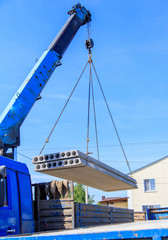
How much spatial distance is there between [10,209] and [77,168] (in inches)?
95.6

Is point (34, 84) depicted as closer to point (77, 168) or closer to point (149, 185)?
point (77, 168)

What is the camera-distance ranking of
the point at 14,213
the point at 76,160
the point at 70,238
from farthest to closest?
the point at 76,160
the point at 14,213
the point at 70,238

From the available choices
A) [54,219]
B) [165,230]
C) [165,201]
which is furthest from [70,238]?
[165,201]

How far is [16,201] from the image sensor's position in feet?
18.1

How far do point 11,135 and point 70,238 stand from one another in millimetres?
5774

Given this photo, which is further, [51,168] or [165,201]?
[165,201]

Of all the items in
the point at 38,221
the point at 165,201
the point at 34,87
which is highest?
the point at 34,87

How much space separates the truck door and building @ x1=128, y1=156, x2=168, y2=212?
26.7 m

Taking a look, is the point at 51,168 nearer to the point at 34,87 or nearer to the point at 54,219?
the point at 54,219

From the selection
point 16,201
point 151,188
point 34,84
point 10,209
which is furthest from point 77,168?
point 151,188

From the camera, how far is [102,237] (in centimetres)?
242

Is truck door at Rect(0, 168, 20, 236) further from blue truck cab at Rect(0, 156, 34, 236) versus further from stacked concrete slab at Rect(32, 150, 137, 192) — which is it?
stacked concrete slab at Rect(32, 150, 137, 192)

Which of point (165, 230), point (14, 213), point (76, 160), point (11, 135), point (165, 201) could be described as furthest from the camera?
point (165, 201)

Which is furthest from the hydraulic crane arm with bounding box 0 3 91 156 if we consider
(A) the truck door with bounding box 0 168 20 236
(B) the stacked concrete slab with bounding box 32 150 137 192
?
(A) the truck door with bounding box 0 168 20 236
